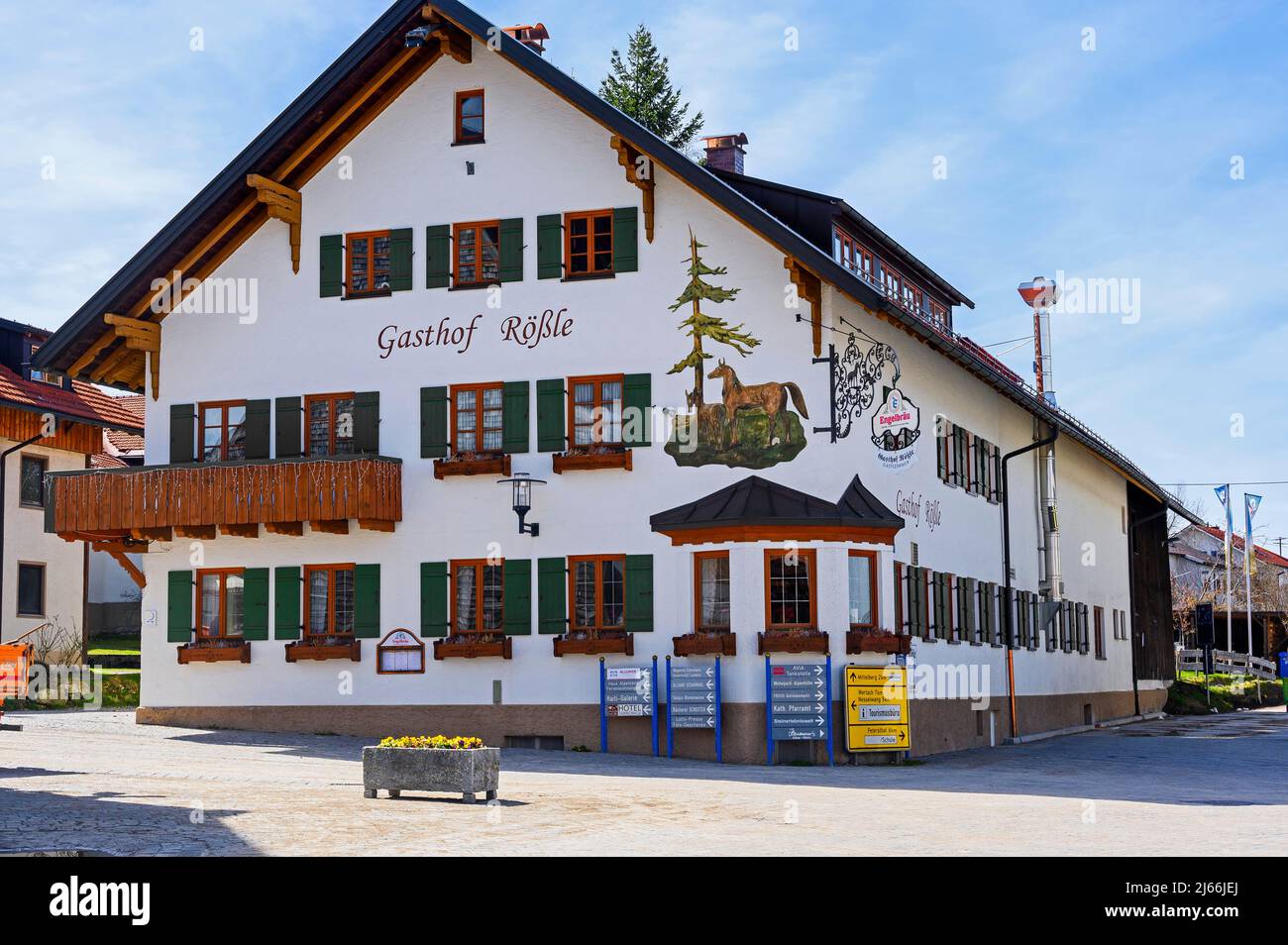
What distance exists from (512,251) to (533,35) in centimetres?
496

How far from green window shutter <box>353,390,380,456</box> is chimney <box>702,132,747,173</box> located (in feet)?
29.4

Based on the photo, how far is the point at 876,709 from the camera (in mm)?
27922

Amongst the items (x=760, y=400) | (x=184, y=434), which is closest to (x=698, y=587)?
(x=760, y=400)

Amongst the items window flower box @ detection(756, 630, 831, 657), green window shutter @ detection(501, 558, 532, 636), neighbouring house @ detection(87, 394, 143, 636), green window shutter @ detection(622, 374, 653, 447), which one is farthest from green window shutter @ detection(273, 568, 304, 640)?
neighbouring house @ detection(87, 394, 143, 636)

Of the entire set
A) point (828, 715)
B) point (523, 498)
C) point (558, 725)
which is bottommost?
point (558, 725)

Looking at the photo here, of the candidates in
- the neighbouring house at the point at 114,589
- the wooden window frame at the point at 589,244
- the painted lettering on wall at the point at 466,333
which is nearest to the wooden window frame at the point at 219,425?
the painted lettering on wall at the point at 466,333

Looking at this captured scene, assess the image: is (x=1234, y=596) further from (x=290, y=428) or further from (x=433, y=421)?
(x=290, y=428)

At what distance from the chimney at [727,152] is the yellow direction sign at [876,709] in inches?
471

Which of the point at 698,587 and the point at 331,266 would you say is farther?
the point at 331,266

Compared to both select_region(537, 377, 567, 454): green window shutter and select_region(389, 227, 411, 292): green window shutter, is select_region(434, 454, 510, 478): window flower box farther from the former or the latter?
select_region(389, 227, 411, 292): green window shutter

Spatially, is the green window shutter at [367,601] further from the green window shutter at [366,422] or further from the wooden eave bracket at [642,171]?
the wooden eave bracket at [642,171]

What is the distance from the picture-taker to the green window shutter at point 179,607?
31969 millimetres

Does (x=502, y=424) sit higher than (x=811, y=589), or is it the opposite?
(x=502, y=424)
